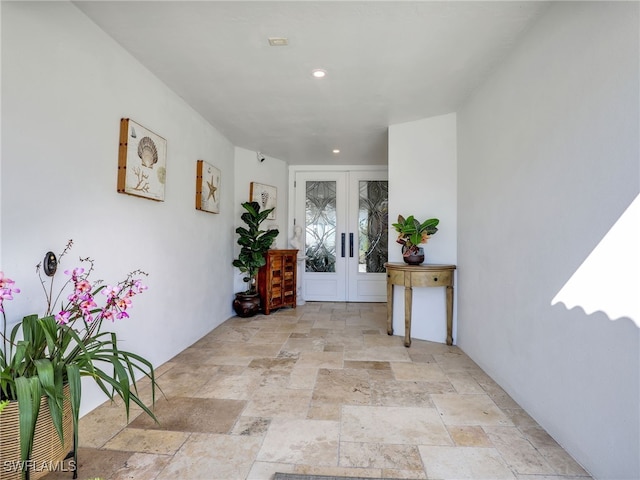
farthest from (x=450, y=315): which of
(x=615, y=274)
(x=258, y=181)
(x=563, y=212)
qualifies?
(x=258, y=181)

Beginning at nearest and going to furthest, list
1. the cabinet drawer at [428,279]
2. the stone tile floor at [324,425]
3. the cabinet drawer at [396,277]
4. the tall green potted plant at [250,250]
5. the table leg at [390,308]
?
the stone tile floor at [324,425] < the cabinet drawer at [428,279] < the cabinet drawer at [396,277] < the table leg at [390,308] < the tall green potted plant at [250,250]

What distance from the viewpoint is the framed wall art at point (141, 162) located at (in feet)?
7.16

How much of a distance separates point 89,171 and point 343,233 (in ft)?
13.2

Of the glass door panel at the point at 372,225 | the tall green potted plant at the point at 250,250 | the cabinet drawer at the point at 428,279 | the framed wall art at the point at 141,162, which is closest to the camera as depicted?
the framed wall art at the point at 141,162

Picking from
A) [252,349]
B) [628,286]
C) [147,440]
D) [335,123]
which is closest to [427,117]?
[335,123]

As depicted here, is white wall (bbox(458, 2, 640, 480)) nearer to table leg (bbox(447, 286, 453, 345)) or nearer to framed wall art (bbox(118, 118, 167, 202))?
table leg (bbox(447, 286, 453, 345))

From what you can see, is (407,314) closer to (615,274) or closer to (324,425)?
(324,425)

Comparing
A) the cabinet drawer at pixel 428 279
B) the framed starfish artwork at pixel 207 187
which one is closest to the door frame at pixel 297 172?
the framed starfish artwork at pixel 207 187

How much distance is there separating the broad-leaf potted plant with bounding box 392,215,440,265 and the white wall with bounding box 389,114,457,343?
0.19 metres

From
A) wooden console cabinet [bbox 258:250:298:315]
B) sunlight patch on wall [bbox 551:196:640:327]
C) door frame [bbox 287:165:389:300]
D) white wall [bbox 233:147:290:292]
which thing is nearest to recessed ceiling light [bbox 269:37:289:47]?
sunlight patch on wall [bbox 551:196:640:327]

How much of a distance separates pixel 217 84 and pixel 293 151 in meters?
2.15

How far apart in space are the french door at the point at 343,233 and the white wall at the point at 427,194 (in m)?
1.90

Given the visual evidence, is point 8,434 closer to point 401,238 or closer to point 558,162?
point 558,162

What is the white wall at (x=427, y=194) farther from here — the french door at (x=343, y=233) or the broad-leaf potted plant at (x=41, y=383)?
the broad-leaf potted plant at (x=41, y=383)
